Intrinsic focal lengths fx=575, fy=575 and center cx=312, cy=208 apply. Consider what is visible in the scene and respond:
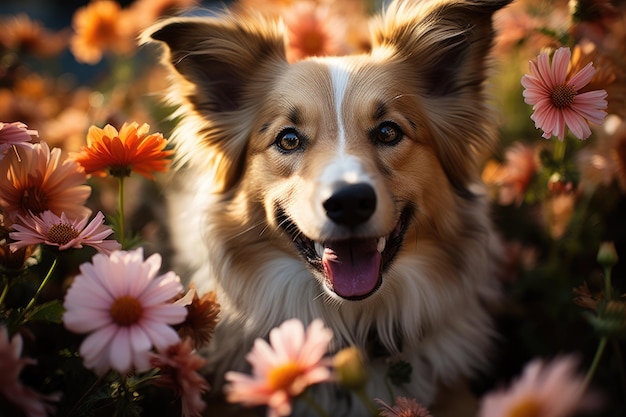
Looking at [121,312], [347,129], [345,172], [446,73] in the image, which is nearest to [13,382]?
[121,312]

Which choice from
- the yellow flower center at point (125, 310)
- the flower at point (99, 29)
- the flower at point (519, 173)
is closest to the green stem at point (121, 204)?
the yellow flower center at point (125, 310)

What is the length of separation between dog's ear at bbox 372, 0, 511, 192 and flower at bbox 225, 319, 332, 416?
156 cm

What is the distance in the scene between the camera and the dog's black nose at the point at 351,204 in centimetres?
197

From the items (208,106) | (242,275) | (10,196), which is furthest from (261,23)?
(10,196)

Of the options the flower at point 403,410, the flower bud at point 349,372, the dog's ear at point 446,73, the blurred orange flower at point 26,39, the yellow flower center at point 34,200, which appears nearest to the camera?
the flower bud at point 349,372

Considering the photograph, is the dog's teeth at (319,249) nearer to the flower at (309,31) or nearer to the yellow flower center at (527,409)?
the flower at (309,31)

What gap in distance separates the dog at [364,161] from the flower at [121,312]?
833mm

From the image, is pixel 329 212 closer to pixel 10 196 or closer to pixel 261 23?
pixel 10 196

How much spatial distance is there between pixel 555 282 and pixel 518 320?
1.15 ft

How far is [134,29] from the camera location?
12.1 ft

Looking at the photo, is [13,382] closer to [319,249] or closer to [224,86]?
[319,249]

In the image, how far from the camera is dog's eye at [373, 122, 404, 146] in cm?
237

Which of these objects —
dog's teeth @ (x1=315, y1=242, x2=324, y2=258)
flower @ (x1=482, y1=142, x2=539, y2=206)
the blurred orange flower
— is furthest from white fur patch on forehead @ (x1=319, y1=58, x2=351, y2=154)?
the blurred orange flower

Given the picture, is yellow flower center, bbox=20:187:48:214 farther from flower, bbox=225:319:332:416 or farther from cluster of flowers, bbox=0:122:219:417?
flower, bbox=225:319:332:416
